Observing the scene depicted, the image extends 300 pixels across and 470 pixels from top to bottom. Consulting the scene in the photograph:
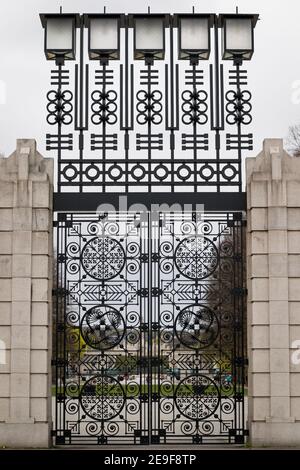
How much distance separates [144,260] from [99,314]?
1.20m

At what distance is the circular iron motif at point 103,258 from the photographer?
13.8 m

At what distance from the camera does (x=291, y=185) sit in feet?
44.8

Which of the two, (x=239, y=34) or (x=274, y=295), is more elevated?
(x=239, y=34)

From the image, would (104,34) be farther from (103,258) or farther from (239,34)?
(103,258)

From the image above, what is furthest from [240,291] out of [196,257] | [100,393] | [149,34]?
[149,34]

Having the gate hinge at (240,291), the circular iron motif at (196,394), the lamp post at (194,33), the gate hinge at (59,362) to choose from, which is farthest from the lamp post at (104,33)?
the circular iron motif at (196,394)

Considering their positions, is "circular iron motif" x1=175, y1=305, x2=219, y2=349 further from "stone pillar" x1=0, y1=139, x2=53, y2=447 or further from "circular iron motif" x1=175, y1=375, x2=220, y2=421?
"stone pillar" x1=0, y1=139, x2=53, y2=447

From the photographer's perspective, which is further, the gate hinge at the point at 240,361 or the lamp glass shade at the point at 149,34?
the lamp glass shade at the point at 149,34

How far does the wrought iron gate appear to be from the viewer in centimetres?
1370

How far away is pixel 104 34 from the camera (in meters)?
14.3

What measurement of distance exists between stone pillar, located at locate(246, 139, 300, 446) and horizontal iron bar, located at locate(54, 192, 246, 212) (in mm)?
329

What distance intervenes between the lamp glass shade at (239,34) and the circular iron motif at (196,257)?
3.50m

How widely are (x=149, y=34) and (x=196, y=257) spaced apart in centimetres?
406

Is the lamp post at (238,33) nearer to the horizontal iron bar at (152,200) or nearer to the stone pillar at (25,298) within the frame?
the horizontal iron bar at (152,200)
